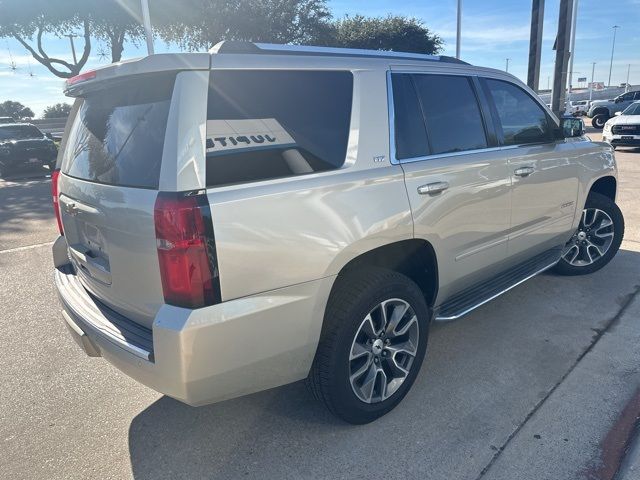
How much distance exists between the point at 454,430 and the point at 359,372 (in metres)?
0.60

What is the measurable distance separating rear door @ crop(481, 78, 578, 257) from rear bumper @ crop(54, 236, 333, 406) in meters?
2.00

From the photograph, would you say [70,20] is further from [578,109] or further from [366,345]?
[578,109]

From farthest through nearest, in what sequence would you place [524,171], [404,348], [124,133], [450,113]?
1. [524,171]
2. [450,113]
3. [404,348]
4. [124,133]

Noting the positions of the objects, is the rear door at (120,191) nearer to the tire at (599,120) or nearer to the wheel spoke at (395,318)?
the wheel spoke at (395,318)

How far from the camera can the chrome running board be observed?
3096 millimetres

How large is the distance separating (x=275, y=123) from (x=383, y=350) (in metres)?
1.37

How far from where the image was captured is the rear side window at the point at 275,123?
2.04 metres

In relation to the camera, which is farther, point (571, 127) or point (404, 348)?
point (571, 127)

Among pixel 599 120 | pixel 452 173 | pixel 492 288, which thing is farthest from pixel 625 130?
pixel 452 173

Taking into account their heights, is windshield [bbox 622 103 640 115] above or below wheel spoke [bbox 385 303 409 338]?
above

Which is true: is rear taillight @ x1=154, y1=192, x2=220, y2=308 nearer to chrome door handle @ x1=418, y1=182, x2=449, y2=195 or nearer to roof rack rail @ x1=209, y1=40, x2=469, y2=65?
roof rack rail @ x1=209, y1=40, x2=469, y2=65

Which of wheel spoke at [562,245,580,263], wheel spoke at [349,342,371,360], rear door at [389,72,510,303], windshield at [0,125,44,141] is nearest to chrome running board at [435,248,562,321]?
rear door at [389,72,510,303]

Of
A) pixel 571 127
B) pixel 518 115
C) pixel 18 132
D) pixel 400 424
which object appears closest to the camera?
pixel 400 424

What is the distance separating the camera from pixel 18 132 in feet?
53.2
